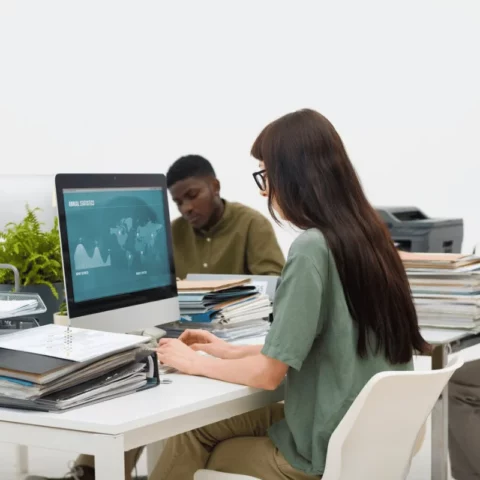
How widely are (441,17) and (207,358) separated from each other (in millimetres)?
3400

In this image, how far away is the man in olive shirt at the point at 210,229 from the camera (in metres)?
3.47

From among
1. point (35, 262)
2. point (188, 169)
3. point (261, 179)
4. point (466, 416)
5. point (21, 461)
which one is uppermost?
point (188, 169)

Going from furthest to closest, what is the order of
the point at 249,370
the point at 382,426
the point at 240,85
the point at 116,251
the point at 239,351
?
the point at 240,85
the point at 116,251
the point at 239,351
the point at 249,370
the point at 382,426

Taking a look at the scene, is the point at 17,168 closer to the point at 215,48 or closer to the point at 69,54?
the point at 69,54

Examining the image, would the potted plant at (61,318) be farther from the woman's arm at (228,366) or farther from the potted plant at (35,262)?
the woman's arm at (228,366)

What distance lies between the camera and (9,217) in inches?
93.9

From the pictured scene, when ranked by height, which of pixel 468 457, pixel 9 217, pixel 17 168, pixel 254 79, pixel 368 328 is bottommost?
pixel 468 457

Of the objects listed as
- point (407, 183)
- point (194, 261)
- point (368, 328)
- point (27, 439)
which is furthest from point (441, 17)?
point (27, 439)

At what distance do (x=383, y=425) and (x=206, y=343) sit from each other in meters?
0.60

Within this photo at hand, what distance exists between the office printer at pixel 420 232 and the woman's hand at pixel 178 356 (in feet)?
6.87

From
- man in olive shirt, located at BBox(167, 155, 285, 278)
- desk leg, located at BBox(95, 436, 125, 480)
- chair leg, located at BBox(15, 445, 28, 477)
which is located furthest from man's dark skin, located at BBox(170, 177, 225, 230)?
desk leg, located at BBox(95, 436, 125, 480)

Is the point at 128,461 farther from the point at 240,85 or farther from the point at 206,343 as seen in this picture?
the point at 240,85

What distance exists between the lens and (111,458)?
1.44 metres

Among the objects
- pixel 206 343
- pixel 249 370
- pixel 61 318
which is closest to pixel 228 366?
pixel 249 370
